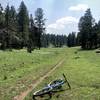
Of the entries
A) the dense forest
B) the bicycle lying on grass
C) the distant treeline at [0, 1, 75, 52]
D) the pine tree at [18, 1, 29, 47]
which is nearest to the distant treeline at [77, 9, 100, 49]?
the dense forest

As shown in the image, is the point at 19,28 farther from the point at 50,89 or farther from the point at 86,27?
the point at 50,89

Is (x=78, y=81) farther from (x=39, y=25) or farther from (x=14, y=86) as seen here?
(x=39, y=25)

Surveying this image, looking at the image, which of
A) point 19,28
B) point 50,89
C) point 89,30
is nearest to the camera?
point 50,89

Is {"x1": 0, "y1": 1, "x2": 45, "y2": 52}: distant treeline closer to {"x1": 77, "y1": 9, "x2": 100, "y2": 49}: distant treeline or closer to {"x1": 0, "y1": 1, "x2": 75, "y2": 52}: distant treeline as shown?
{"x1": 0, "y1": 1, "x2": 75, "y2": 52}: distant treeline

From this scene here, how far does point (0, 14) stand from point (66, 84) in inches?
2429

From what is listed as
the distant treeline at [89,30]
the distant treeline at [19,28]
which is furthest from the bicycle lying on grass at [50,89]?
the distant treeline at [89,30]

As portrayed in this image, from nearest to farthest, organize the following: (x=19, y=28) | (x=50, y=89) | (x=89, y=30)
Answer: (x=50, y=89) < (x=19, y=28) < (x=89, y=30)

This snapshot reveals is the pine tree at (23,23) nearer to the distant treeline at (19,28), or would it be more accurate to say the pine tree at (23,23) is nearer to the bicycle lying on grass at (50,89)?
the distant treeline at (19,28)

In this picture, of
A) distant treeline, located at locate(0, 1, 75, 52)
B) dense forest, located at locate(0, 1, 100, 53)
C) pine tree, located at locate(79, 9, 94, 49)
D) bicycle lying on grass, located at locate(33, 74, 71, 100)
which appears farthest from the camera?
pine tree, located at locate(79, 9, 94, 49)

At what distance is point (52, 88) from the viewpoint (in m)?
18.4

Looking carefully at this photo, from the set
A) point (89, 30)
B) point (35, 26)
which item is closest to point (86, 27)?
point (89, 30)

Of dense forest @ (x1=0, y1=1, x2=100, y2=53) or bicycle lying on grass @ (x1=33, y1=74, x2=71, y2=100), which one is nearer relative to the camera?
bicycle lying on grass @ (x1=33, y1=74, x2=71, y2=100)

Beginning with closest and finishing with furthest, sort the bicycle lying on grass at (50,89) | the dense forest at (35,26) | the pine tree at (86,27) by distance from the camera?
the bicycle lying on grass at (50,89), the dense forest at (35,26), the pine tree at (86,27)

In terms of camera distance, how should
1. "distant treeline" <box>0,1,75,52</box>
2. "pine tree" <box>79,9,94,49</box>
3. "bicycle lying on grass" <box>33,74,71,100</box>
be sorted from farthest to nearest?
"pine tree" <box>79,9,94,49</box>, "distant treeline" <box>0,1,75,52</box>, "bicycle lying on grass" <box>33,74,71,100</box>
